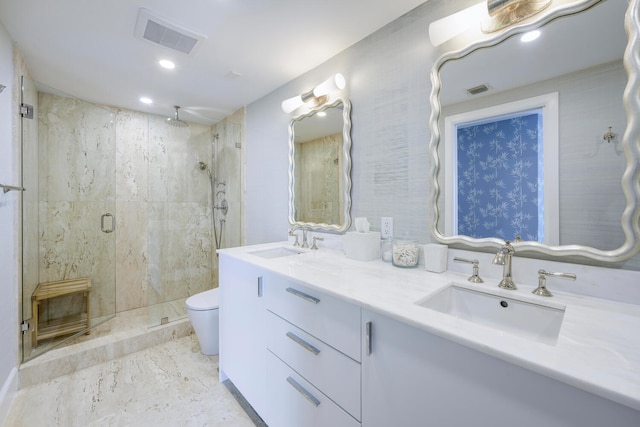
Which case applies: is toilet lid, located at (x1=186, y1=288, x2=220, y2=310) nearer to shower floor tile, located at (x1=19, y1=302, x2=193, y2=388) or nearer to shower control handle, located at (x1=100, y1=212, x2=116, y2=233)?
shower floor tile, located at (x1=19, y1=302, x2=193, y2=388)

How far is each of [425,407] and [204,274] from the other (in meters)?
3.07

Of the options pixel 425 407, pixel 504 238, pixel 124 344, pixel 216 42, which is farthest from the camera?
pixel 124 344

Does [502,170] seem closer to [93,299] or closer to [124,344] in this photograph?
[124,344]

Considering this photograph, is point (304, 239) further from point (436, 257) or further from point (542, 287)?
point (542, 287)

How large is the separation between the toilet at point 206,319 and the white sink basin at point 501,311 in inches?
65.5

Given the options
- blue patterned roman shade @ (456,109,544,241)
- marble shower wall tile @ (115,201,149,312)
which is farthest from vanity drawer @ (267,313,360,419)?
marble shower wall tile @ (115,201,149,312)

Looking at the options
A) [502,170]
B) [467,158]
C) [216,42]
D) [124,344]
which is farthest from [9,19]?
[502,170]

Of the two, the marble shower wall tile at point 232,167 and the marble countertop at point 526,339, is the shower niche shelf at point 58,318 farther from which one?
the marble countertop at point 526,339

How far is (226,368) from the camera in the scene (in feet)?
5.76

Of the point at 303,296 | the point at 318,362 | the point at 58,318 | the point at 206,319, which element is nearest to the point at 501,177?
the point at 303,296

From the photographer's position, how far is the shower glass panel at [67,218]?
2.08 m

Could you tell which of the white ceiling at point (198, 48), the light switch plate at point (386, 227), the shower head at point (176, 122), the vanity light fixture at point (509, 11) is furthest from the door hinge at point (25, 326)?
the vanity light fixture at point (509, 11)

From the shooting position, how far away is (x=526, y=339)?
0.67 meters

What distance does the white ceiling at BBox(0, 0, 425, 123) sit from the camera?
1402mm
